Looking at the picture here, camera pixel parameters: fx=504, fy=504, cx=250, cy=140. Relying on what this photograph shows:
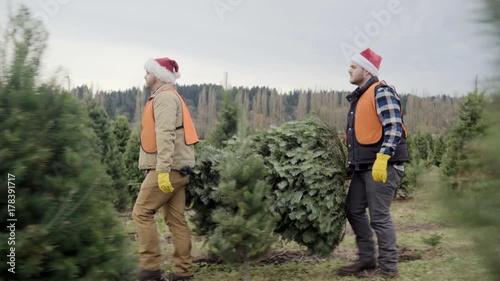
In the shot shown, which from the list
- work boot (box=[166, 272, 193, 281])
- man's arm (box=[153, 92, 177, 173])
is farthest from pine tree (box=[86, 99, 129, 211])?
man's arm (box=[153, 92, 177, 173])

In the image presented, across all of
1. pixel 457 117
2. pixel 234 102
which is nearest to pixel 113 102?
pixel 234 102

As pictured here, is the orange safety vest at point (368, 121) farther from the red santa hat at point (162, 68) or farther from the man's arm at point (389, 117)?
the red santa hat at point (162, 68)

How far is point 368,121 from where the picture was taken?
200 inches

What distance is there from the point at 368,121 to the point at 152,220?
2399 millimetres

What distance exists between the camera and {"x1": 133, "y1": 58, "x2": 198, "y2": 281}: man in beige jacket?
4.92 m

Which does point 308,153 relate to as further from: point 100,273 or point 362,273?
point 100,273

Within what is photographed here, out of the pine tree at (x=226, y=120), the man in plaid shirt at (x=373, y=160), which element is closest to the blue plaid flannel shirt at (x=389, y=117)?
the man in plaid shirt at (x=373, y=160)

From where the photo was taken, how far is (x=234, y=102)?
1496 centimetres

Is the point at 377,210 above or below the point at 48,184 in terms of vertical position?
below

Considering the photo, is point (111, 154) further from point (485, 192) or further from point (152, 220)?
point (485, 192)

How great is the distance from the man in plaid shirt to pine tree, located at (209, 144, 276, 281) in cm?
105

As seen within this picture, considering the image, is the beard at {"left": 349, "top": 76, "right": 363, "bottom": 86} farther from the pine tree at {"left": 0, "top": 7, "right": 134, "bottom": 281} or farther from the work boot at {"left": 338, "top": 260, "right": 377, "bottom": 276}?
the pine tree at {"left": 0, "top": 7, "right": 134, "bottom": 281}

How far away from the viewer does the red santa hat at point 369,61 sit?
5254 millimetres

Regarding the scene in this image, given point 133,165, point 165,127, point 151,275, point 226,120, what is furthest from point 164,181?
point 226,120
